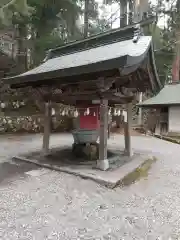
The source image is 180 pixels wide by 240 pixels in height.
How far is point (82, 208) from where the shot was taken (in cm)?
306

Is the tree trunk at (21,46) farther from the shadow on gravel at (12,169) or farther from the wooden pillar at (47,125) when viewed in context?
the shadow on gravel at (12,169)

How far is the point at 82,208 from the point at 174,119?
10478 mm

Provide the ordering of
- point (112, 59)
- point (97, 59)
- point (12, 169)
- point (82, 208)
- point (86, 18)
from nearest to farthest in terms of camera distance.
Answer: point (82, 208)
point (112, 59)
point (97, 59)
point (12, 169)
point (86, 18)

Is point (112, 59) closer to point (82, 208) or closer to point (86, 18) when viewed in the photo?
point (82, 208)

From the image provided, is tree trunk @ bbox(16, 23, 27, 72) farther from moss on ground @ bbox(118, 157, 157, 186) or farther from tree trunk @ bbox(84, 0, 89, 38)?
moss on ground @ bbox(118, 157, 157, 186)

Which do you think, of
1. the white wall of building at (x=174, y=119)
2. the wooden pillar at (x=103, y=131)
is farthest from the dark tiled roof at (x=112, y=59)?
the white wall of building at (x=174, y=119)

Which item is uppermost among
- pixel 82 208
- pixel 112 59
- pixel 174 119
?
pixel 112 59

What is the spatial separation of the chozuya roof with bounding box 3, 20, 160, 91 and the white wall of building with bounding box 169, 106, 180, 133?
7.69m

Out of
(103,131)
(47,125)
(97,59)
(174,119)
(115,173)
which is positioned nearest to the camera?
(97,59)

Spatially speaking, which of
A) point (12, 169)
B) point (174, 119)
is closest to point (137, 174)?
point (12, 169)

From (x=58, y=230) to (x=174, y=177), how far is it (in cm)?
305

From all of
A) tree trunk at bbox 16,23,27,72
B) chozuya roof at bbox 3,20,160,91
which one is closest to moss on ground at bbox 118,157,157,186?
chozuya roof at bbox 3,20,160,91

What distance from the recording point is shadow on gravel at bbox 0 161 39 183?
4293 mm

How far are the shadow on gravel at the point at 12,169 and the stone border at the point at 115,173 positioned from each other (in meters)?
0.19
